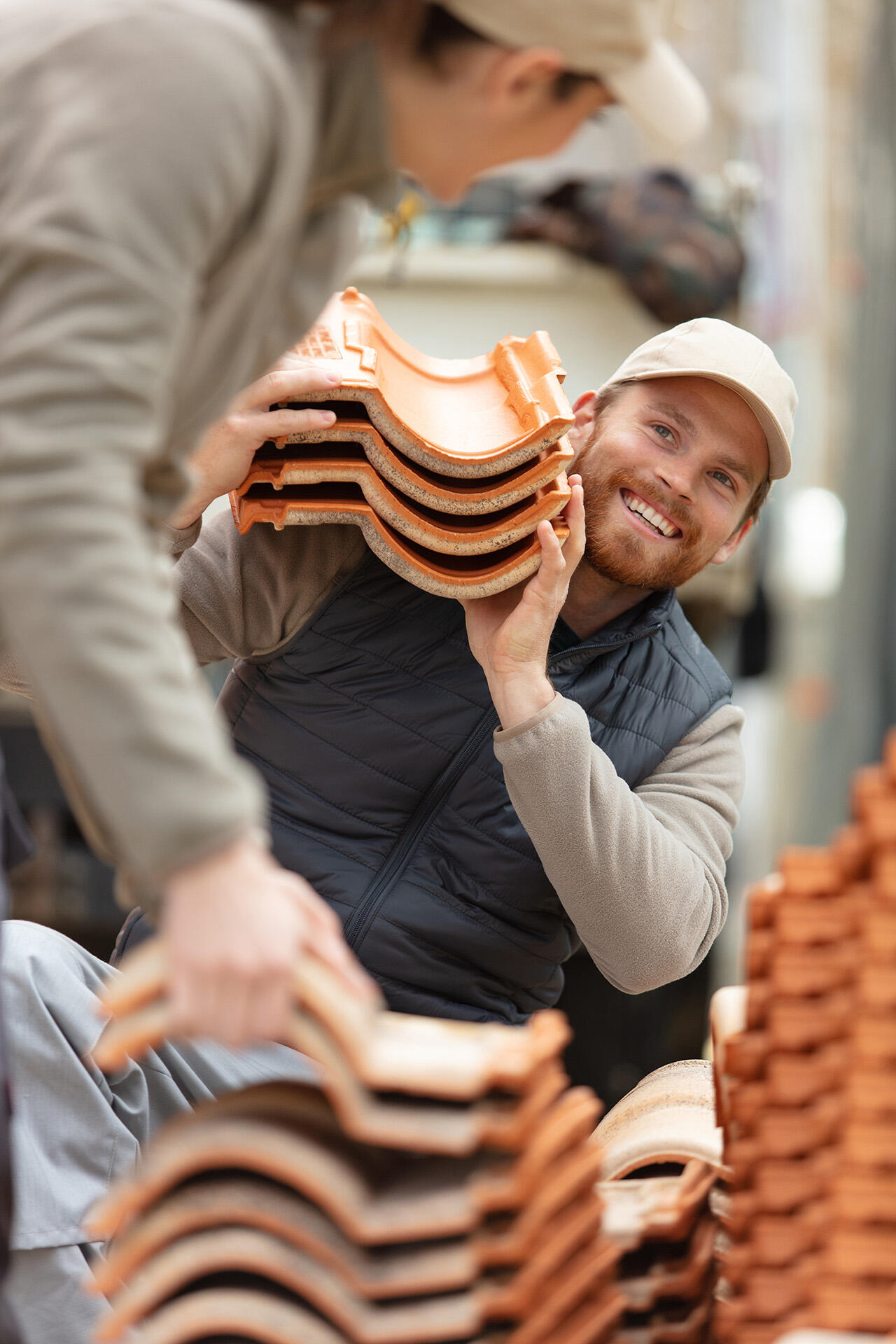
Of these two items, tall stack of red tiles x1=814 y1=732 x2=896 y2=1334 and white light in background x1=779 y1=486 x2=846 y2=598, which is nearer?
tall stack of red tiles x1=814 y1=732 x2=896 y2=1334

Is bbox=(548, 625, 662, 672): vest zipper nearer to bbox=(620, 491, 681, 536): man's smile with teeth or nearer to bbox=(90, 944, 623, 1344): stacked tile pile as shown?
bbox=(620, 491, 681, 536): man's smile with teeth

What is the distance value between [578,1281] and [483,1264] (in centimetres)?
17

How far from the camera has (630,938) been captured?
83.4 inches

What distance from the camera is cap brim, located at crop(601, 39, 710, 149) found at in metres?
1.28

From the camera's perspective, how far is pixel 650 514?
8.07 feet

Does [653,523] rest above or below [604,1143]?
above

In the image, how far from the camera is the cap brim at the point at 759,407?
2.42m

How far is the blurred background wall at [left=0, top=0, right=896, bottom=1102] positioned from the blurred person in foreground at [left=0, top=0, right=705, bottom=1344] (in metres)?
3.41

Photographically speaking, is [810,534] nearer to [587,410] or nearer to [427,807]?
[587,410]

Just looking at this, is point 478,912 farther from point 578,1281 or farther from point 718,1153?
point 578,1281

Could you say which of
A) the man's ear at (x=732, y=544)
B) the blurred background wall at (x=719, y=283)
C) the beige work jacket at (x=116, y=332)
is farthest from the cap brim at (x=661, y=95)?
the blurred background wall at (x=719, y=283)

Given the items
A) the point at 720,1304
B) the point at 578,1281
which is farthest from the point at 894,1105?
the point at 720,1304

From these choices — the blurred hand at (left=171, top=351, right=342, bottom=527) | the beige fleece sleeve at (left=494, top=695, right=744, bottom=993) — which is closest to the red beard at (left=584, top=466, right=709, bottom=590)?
the beige fleece sleeve at (left=494, top=695, right=744, bottom=993)

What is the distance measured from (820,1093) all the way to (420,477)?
1.11m
